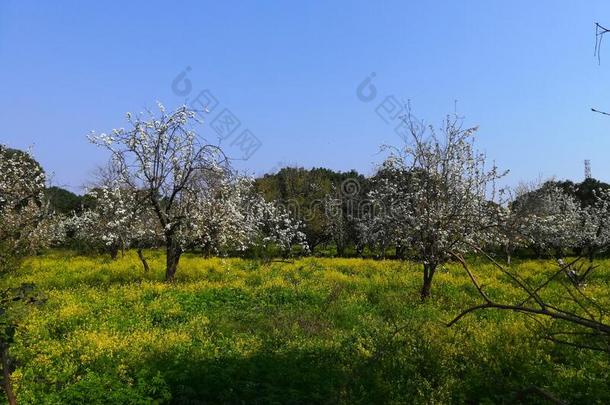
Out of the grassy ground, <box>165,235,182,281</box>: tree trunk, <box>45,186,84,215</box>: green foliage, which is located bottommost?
the grassy ground

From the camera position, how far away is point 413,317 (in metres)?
12.6

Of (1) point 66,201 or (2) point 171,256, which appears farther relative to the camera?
(1) point 66,201

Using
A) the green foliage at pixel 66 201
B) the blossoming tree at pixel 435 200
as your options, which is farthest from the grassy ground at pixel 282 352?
the green foliage at pixel 66 201

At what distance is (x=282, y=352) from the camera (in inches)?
356

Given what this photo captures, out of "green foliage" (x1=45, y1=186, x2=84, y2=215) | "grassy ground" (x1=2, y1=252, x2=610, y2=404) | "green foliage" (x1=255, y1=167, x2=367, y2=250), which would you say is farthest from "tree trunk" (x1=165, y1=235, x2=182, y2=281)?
"green foliage" (x1=45, y1=186, x2=84, y2=215)

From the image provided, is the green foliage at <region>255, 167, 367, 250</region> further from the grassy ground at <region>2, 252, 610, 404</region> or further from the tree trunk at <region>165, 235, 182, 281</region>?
the grassy ground at <region>2, 252, 610, 404</region>

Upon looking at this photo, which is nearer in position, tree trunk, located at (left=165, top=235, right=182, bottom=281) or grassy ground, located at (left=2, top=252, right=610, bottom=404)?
grassy ground, located at (left=2, top=252, right=610, bottom=404)

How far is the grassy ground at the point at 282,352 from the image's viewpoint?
7238 mm

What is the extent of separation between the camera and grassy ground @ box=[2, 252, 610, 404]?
7.24m

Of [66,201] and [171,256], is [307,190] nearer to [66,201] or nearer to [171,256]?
[66,201]

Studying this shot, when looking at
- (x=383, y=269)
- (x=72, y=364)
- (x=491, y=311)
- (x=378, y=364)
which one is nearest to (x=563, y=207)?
(x=383, y=269)

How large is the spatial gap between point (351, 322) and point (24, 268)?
18839 mm

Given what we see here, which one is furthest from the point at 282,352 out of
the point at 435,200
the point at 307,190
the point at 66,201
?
the point at 66,201

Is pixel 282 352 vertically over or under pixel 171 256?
under
